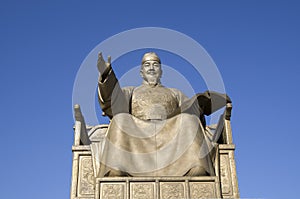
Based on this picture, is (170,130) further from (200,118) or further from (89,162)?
(89,162)

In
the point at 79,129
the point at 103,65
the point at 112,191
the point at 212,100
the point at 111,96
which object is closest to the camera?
the point at 112,191

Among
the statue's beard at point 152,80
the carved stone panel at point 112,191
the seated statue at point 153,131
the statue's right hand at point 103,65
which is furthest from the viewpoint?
the statue's beard at point 152,80

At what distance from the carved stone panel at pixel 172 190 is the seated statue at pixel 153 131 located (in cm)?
27

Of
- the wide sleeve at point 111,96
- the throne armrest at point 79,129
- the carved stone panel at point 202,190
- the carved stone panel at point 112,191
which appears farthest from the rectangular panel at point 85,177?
the carved stone panel at point 202,190

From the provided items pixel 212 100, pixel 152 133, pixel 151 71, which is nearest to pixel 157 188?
pixel 152 133

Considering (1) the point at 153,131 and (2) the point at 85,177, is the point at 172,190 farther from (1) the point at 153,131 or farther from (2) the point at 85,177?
(2) the point at 85,177

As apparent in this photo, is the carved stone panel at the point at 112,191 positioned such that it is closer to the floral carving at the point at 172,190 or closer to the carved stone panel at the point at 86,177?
the floral carving at the point at 172,190

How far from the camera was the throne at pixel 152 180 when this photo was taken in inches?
226

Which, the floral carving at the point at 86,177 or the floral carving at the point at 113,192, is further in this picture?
the floral carving at the point at 86,177

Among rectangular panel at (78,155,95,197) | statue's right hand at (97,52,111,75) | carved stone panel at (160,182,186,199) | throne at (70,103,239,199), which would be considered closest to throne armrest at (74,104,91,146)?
throne at (70,103,239,199)

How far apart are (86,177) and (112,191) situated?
3.58ft

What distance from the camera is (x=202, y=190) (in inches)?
227

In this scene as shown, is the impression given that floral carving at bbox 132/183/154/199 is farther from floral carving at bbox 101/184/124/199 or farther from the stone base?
floral carving at bbox 101/184/124/199

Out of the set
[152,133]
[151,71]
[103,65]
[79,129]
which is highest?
[151,71]
